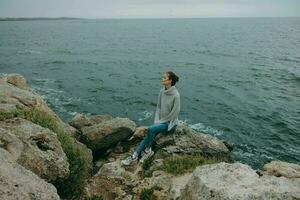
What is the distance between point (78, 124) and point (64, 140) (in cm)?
675

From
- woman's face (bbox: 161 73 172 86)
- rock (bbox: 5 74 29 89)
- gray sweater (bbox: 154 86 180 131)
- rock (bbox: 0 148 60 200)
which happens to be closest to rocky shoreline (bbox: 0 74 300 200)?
rock (bbox: 0 148 60 200)

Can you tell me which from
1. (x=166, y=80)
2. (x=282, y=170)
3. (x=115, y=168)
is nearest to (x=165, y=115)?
(x=166, y=80)

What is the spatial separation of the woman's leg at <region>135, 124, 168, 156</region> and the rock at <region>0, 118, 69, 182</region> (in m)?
3.69

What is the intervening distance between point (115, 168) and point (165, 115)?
113 inches

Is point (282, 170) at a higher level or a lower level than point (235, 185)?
lower

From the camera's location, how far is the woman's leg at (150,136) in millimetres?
13312

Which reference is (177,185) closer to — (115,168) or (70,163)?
(115,168)

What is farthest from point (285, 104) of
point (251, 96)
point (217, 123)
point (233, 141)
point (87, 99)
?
point (87, 99)

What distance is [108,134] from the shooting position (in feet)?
50.9

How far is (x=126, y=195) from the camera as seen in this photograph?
35.4 feet

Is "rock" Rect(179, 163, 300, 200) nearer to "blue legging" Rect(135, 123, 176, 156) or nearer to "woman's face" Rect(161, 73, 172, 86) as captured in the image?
"blue legging" Rect(135, 123, 176, 156)

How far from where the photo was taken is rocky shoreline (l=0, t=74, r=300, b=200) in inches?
301

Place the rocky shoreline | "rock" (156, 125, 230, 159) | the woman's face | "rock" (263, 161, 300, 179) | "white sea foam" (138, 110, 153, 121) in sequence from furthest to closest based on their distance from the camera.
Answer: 1. "white sea foam" (138, 110, 153, 121)
2. "rock" (156, 125, 230, 159)
3. the woman's face
4. "rock" (263, 161, 300, 179)
5. the rocky shoreline

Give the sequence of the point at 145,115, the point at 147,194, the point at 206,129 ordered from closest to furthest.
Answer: the point at 147,194 < the point at 206,129 < the point at 145,115
